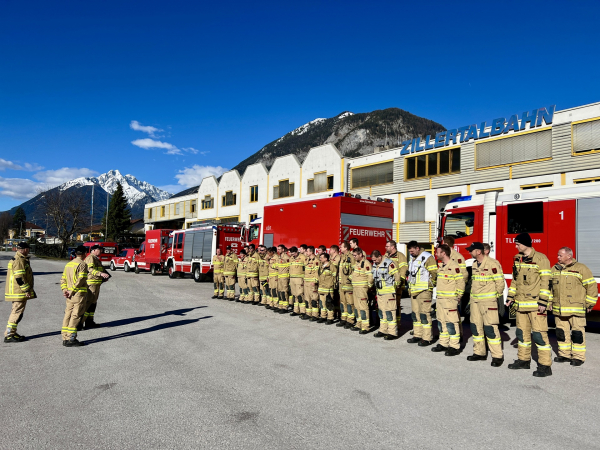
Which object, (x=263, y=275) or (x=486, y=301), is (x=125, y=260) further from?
(x=486, y=301)

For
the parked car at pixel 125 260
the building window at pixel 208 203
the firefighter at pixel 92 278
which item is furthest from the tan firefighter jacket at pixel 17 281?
the building window at pixel 208 203

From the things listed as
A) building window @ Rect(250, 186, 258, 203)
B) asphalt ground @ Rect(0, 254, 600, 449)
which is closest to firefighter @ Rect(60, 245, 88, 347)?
asphalt ground @ Rect(0, 254, 600, 449)

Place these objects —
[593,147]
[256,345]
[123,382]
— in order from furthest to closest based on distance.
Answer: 1. [593,147]
2. [256,345]
3. [123,382]

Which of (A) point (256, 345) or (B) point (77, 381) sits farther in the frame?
(A) point (256, 345)

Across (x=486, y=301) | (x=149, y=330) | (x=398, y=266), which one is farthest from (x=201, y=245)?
(x=486, y=301)

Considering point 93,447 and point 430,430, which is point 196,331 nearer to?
point 93,447

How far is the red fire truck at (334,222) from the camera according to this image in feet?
44.3

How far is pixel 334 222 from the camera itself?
1347cm

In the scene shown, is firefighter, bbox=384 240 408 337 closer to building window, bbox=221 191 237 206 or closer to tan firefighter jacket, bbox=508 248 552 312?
tan firefighter jacket, bbox=508 248 552 312

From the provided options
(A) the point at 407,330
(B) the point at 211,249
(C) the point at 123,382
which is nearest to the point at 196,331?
(C) the point at 123,382

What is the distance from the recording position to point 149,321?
10.2 metres

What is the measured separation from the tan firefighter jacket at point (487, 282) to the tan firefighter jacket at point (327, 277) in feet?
12.9

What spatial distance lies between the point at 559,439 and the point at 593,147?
20.3 metres

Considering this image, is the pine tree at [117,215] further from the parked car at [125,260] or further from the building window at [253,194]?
the parked car at [125,260]
